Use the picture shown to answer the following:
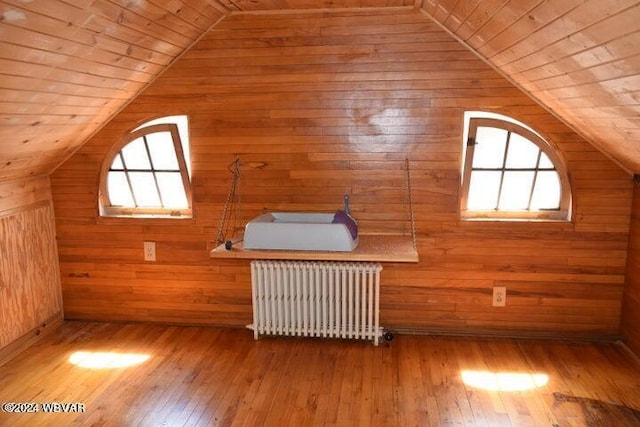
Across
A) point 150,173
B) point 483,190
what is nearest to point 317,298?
point 483,190

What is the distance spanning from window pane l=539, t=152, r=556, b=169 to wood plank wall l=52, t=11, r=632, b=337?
13 centimetres

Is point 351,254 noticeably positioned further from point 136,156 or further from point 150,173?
point 136,156

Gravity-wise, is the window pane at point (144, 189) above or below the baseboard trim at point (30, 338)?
above

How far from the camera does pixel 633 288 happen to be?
3031 millimetres

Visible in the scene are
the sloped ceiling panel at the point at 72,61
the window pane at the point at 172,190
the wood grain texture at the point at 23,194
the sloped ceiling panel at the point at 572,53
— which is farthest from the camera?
the window pane at the point at 172,190

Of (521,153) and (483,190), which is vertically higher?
(521,153)

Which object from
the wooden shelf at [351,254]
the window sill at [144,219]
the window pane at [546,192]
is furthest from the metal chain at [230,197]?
the window pane at [546,192]

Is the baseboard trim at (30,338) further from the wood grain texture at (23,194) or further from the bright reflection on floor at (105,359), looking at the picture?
the wood grain texture at (23,194)

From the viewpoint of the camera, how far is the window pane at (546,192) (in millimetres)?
3186

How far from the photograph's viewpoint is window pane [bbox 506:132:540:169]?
3156mm

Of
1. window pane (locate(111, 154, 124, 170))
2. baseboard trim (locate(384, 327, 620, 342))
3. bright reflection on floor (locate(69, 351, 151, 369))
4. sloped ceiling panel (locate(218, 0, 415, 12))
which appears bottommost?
bright reflection on floor (locate(69, 351, 151, 369))

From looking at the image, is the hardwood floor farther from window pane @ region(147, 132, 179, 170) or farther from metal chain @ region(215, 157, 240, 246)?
window pane @ region(147, 132, 179, 170)

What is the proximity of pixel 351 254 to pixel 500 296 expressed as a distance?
3.81 feet

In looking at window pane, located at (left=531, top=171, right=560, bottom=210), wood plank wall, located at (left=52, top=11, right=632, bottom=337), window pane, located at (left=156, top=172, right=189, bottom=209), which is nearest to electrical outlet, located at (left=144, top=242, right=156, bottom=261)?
wood plank wall, located at (left=52, top=11, right=632, bottom=337)
